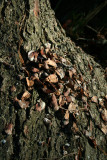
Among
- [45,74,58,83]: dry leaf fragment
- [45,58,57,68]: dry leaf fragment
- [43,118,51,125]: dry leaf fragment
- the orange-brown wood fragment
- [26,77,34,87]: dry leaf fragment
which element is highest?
the orange-brown wood fragment

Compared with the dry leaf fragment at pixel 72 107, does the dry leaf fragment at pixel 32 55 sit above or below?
above

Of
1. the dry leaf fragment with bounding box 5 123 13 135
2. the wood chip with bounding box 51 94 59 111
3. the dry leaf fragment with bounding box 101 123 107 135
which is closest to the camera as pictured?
the dry leaf fragment with bounding box 5 123 13 135

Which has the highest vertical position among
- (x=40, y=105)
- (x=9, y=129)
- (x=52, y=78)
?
(x=52, y=78)

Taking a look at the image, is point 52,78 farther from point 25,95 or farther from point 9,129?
point 9,129

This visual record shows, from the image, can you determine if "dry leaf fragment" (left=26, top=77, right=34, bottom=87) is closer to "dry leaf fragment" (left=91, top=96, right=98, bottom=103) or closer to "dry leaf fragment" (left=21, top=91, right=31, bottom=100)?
"dry leaf fragment" (left=21, top=91, right=31, bottom=100)

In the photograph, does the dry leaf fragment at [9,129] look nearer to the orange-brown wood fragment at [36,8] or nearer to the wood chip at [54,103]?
the wood chip at [54,103]

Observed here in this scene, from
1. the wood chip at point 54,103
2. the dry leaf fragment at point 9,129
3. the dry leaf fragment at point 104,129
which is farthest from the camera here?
the dry leaf fragment at point 104,129

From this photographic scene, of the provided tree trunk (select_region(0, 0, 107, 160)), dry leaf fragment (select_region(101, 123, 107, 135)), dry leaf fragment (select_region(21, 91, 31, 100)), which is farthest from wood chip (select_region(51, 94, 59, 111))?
dry leaf fragment (select_region(101, 123, 107, 135))

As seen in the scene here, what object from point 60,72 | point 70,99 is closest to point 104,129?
point 70,99

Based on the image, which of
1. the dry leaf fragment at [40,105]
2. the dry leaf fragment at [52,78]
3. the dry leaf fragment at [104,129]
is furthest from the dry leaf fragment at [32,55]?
the dry leaf fragment at [104,129]

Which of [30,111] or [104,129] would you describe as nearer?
[30,111]
